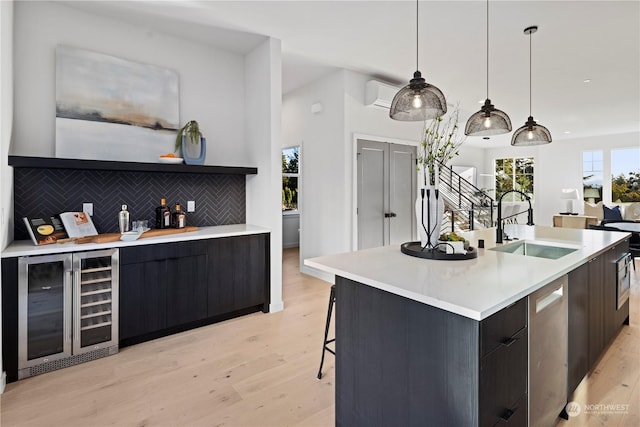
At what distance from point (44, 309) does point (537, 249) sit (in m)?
3.81

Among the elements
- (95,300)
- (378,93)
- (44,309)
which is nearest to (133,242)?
(95,300)

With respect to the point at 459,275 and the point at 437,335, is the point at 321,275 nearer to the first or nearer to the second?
the point at 459,275

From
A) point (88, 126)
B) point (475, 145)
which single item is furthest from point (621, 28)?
point (475, 145)

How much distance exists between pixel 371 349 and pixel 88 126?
316 centimetres

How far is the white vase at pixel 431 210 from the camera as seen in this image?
6.73ft

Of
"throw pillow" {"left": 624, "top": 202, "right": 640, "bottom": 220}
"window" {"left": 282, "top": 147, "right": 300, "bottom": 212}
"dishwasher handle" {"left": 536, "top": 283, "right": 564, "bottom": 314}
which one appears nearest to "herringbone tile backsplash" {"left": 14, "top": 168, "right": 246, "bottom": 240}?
"window" {"left": 282, "top": 147, "right": 300, "bottom": 212}

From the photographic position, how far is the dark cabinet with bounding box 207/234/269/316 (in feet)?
10.7

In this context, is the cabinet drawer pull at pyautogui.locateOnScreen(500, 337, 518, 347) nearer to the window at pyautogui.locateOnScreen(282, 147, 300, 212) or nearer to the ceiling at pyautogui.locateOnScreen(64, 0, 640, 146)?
the ceiling at pyautogui.locateOnScreen(64, 0, 640, 146)

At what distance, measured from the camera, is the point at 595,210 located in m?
9.27

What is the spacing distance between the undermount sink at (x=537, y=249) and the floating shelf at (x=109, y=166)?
8.66 ft

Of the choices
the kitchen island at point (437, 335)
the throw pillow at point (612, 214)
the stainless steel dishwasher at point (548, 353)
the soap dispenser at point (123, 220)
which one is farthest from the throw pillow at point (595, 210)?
the soap dispenser at point (123, 220)

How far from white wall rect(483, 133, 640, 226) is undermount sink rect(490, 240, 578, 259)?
856cm

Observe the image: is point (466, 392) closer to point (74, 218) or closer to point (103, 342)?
point (103, 342)

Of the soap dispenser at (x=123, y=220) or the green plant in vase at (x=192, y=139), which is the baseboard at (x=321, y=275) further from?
the soap dispenser at (x=123, y=220)
